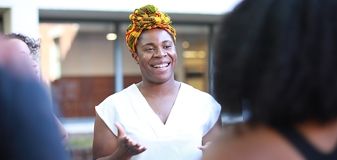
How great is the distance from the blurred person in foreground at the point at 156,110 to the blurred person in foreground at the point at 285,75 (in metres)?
1.55

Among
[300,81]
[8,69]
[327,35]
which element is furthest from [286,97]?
[8,69]

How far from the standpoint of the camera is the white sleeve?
120 inches

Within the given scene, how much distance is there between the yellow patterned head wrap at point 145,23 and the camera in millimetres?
3137

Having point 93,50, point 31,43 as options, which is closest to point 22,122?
point 31,43

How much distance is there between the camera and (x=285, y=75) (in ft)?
4.14

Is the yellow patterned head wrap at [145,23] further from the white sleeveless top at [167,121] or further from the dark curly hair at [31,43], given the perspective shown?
the dark curly hair at [31,43]

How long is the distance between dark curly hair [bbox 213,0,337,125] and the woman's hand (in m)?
1.46

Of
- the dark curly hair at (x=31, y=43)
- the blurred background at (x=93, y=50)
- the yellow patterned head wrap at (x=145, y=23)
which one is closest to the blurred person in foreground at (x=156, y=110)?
the yellow patterned head wrap at (x=145, y=23)

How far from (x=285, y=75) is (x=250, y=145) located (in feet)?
0.60

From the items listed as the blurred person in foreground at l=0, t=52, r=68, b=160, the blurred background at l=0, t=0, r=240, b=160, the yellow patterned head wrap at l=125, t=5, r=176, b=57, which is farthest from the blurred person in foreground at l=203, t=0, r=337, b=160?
the blurred background at l=0, t=0, r=240, b=160

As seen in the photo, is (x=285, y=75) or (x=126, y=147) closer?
(x=285, y=75)

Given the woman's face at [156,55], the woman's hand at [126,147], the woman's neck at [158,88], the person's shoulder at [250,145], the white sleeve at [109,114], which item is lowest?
the woman's hand at [126,147]

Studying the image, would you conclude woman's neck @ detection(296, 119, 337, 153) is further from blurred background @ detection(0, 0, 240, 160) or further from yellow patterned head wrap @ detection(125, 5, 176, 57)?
blurred background @ detection(0, 0, 240, 160)

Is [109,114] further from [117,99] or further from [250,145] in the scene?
[250,145]
